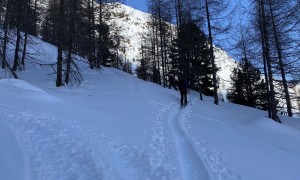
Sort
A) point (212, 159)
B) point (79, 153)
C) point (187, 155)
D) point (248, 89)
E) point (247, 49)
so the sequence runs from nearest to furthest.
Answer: point (79, 153)
point (212, 159)
point (187, 155)
point (247, 49)
point (248, 89)

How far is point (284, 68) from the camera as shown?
723 inches

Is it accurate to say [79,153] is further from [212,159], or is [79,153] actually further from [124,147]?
[212,159]

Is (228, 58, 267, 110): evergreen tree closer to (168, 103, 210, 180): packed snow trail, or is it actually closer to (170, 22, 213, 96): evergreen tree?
(170, 22, 213, 96): evergreen tree

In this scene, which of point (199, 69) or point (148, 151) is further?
point (199, 69)

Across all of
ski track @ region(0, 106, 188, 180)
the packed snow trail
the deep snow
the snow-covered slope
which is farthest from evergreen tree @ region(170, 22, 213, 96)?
Result: ski track @ region(0, 106, 188, 180)

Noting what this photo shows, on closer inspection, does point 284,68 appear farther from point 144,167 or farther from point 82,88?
point 144,167

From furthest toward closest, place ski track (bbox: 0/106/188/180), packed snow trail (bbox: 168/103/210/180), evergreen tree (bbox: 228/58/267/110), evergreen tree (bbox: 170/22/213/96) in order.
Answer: evergreen tree (bbox: 228/58/267/110) < evergreen tree (bbox: 170/22/213/96) < packed snow trail (bbox: 168/103/210/180) < ski track (bbox: 0/106/188/180)

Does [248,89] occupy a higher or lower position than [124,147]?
higher

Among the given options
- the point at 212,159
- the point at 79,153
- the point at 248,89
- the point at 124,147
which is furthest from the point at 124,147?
the point at 248,89

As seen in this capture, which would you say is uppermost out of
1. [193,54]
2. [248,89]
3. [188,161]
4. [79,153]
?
[193,54]

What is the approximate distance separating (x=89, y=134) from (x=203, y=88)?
1130 inches

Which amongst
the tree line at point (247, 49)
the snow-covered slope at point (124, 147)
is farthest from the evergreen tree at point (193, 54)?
the snow-covered slope at point (124, 147)

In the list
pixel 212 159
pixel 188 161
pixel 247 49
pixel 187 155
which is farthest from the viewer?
pixel 247 49

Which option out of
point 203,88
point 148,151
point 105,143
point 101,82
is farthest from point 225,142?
point 203,88
